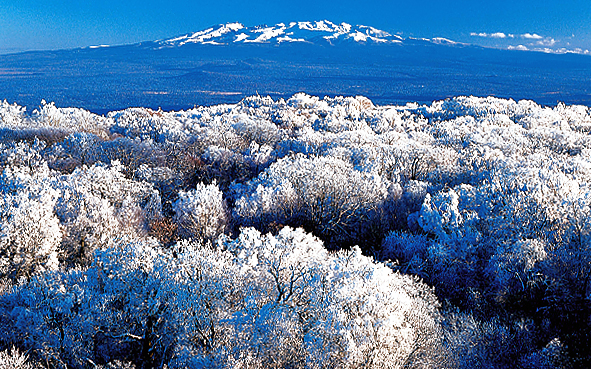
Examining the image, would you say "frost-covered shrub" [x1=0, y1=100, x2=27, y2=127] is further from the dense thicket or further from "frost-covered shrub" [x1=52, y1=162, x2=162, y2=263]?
"frost-covered shrub" [x1=52, y1=162, x2=162, y2=263]

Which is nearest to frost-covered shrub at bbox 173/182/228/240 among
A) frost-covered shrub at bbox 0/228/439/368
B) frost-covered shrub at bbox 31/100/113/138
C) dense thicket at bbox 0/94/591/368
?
dense thicket at bbox 0/94/591/368

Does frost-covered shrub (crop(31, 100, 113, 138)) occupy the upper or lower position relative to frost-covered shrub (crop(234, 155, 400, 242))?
upper

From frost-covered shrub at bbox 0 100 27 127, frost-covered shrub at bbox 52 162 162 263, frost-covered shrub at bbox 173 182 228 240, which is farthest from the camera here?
frost-covered shrub at bbox 0 100 27 127

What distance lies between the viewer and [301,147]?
183 ft

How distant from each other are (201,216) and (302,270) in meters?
12.2

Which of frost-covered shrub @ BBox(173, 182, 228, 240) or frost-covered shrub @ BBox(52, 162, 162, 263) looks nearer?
frost-covered shrub @ BBox(52, 162, 162, 263)

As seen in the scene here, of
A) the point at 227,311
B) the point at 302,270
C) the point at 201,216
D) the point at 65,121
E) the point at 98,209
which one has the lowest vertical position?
the point at 227,311

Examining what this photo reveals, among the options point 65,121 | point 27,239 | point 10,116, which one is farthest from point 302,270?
point 10,116

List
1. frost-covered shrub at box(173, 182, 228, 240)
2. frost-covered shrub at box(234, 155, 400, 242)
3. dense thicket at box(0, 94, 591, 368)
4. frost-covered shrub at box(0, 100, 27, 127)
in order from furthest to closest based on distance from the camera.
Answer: frost-covered shrub at box(0, 100, 27, 127) → frost-covered shrub at box(234, 155, 400, 242) → frost-covered shrub at box(173, 182, 228, 240) → dense thicket at box(0, 94, 591, 368)

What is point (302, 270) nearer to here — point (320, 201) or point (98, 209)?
point (320, 201)

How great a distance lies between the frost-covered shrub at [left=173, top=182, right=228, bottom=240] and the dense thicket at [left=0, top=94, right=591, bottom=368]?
0.16m

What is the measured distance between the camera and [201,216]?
31094 mm

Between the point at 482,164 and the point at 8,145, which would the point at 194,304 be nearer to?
the point at 482,164

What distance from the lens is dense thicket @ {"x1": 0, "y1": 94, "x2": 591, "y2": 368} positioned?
58.6 ft
